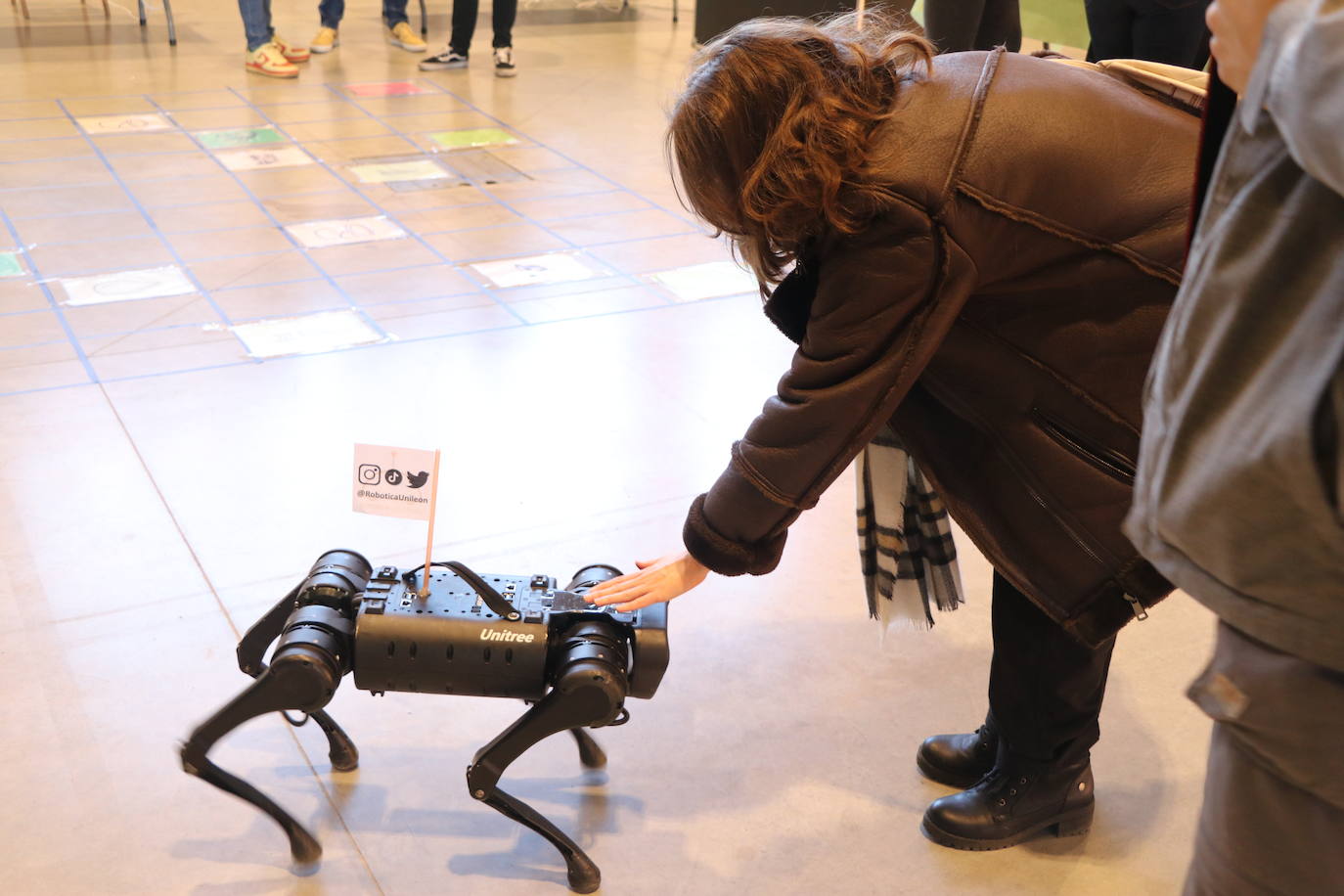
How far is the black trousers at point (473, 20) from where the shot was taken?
5.36m

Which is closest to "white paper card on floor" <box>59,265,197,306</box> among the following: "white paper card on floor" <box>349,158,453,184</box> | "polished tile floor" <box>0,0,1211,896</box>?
"polished tile floor" <box>0,0,1211,896</box>

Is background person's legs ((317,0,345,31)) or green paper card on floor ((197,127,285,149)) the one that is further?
background person's legs ((317,0,345,31))

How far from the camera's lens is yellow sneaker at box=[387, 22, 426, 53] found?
5.73 metres

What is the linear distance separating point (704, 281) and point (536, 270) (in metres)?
Result: 0.45

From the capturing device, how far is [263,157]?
4.09 m

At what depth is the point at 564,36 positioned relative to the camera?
6387 mm

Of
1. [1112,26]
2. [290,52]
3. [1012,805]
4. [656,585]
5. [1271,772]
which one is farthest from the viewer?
[290,52]

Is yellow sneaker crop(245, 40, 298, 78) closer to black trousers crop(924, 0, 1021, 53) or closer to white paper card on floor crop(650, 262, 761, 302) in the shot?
white paper card on floor crop(650, 262, 761, 302)

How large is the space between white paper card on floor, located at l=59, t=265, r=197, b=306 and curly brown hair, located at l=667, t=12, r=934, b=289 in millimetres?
2167

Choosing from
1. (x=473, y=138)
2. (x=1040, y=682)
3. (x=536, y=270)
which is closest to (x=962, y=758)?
(x=1040, y=682)

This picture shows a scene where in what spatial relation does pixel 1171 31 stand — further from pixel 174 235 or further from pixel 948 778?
pixel 174 235

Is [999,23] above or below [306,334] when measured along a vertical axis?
above

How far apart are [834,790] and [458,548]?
78cm

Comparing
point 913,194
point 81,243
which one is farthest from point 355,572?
point 81,243
